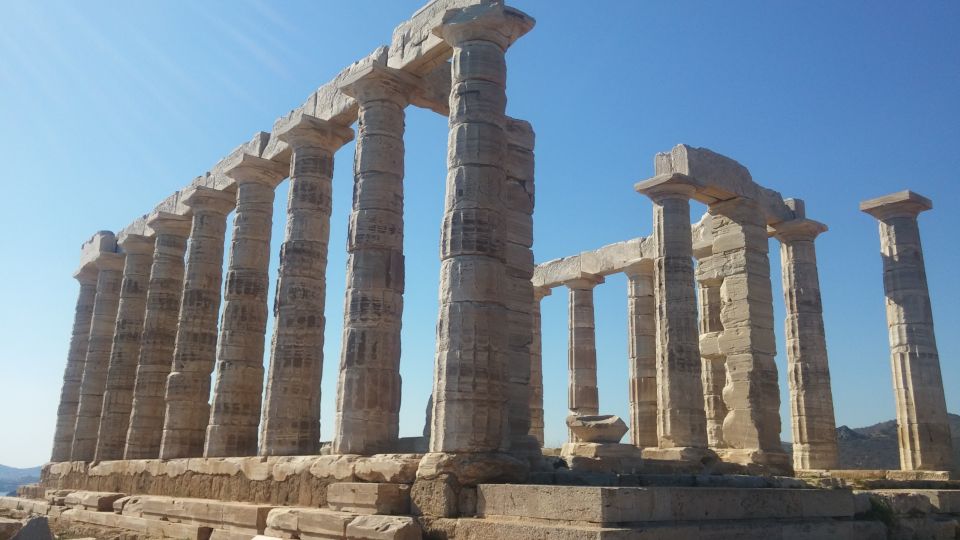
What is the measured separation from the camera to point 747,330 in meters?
21.0

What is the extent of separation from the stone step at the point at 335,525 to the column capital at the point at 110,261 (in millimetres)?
17486

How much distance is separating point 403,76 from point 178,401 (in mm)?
10279

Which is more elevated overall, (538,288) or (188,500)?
(538,288)

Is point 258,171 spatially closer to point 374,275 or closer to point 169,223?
point 169,223

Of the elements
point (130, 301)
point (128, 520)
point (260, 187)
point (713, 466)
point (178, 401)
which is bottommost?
point (128, 520)

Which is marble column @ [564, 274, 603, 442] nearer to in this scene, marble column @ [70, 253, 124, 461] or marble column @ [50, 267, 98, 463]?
marble column @ [70, 253, 124, 461]

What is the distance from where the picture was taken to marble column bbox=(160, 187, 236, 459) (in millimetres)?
20047

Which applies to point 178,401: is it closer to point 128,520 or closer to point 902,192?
point 128,520

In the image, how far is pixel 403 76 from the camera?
1570 cm

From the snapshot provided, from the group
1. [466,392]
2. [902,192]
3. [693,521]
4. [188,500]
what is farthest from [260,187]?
[902,192]

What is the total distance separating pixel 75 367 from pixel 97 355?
310 cm

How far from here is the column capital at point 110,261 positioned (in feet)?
90.4

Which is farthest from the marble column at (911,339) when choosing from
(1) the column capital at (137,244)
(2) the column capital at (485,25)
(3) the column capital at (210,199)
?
(1) the column capital at (137,244)

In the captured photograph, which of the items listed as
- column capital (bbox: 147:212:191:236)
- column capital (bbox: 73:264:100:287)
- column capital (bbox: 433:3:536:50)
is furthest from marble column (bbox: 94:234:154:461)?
column capital (bbox: 433:3:536:50)
